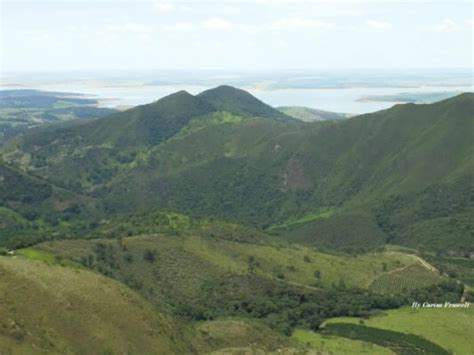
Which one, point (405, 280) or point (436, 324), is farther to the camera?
point (405, 280)

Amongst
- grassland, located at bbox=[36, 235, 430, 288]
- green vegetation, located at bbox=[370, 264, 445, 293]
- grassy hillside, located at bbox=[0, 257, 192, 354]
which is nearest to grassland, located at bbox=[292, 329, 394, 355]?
grassland, located at bbox=[36, 235, 430, 288]

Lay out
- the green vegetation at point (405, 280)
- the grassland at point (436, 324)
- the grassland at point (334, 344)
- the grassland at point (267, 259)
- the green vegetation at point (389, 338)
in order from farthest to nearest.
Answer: the green vegetation at point (405, 280), the grassland at point (267, 259), the grassland at point (436, 324), the green vegetation at point (389, 338), the grassland at point (334, 344)

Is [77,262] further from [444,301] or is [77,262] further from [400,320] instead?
[444,301]

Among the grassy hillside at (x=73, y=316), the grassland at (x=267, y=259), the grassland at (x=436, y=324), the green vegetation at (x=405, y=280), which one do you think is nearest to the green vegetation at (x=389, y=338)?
the grassland at (x=436, y=324)

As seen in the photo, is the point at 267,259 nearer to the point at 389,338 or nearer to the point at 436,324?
the point at 389,338

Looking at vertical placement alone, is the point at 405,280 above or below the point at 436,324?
above

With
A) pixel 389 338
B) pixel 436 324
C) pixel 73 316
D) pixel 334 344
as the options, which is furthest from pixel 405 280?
pixel 73 316

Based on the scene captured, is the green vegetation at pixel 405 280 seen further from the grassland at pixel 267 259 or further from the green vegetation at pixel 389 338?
the green vegetation at pixel 389 338
